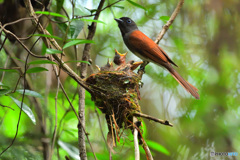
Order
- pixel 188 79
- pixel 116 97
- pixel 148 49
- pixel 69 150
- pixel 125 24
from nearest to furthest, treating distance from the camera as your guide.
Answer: pixel 116 97, pixel 69 150, pixel 148 49, pixel 125 24, pixel 188 79

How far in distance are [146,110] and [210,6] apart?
274cm

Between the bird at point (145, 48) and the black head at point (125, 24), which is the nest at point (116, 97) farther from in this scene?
the black head at point (125, 24)

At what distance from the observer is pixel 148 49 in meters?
3.87

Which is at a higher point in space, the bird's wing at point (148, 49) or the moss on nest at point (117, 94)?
the bird's wing at point (148, 49)

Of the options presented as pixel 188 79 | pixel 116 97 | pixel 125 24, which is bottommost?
pixel 116 97

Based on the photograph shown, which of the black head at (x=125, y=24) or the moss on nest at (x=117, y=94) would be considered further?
the black head at (x=125, y=24)

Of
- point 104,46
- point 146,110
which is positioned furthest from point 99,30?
point 146,110

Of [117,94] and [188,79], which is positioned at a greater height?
[188,79]

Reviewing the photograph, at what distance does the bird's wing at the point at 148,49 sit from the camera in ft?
12.5

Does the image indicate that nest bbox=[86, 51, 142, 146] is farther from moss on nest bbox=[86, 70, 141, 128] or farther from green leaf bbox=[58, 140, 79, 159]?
green leaf bbox=[58, 140, 79, 159]

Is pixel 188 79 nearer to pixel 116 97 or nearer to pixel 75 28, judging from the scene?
pixel 116 97

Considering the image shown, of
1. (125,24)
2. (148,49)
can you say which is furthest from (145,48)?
(125,24)

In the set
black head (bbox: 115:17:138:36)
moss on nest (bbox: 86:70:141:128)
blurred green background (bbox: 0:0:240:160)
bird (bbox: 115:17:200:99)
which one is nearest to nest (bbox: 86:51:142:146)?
moss on nest (bbox: 86:70:141:128)

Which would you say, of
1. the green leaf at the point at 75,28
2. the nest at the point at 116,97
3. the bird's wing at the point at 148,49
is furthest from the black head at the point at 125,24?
the green leaf at the point at 75,28
